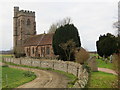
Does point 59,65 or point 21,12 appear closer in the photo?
point 59,65

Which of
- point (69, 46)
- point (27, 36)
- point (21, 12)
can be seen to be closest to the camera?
point (69, 46)

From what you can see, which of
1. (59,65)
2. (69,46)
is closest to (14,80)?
(59,65)

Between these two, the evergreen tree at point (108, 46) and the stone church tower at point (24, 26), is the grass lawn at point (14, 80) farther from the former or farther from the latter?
the stone church tower at point (24, 26)

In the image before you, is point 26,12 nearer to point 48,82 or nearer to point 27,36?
point 27,36

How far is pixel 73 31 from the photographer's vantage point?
3838 cm

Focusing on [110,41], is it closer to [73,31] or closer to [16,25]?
[73,31]

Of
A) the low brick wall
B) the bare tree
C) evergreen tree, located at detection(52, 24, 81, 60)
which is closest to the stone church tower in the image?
the low brick wall

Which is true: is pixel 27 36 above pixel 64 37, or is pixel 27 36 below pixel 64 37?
above

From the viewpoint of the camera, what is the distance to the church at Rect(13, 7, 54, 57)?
5628 cm

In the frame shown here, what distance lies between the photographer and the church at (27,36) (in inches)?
→ 2216

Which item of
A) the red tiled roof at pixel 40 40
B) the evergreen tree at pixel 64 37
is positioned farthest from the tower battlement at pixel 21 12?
the evergreen tree at pixel 64 37

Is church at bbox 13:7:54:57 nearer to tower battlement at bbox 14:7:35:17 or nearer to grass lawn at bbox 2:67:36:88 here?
tower battlement at bbox 14:7:35:17

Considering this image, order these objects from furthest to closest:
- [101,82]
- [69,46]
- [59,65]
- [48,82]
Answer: [69,46]
[59,65]
[48,82]
[101,82]

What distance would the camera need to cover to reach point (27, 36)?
Answer: 2638 inches
